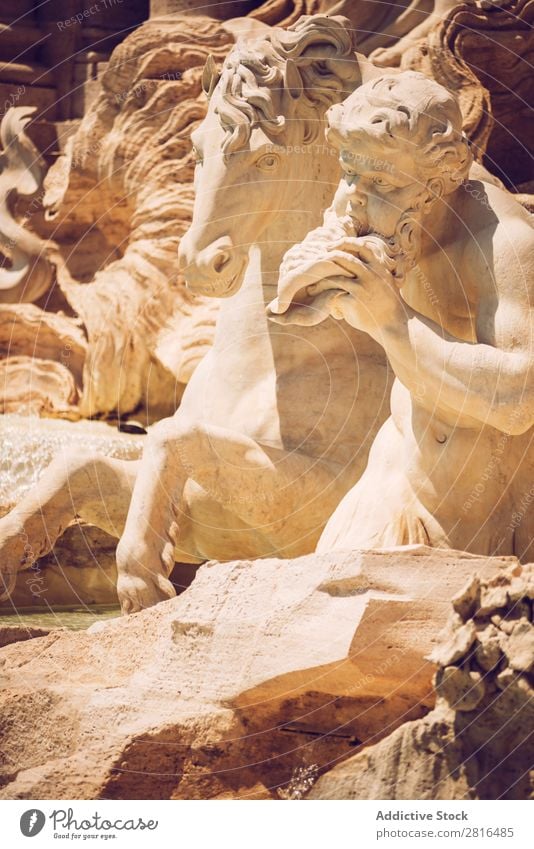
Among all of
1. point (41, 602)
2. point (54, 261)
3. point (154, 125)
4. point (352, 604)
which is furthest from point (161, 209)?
point (352, 604)

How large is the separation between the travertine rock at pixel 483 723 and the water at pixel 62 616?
130 inches

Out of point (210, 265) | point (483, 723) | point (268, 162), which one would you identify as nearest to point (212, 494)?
point (210, 265)

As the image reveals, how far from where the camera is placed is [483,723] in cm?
434

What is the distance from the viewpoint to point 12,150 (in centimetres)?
1084

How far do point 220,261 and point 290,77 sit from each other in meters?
0.74

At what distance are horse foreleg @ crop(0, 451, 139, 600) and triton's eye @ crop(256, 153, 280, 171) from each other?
1.19 meters

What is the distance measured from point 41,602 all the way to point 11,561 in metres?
2.53

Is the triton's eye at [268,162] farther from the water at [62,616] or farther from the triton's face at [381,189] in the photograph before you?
the water at [62,616]

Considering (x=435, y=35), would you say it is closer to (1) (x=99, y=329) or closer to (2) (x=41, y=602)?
(1) (x=99, y=329)

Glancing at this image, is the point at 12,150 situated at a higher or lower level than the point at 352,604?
lower

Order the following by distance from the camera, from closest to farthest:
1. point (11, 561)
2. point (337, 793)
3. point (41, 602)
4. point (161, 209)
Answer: point (337, 793) → point (11, 561) → point (41, 602) → point (161, 209)

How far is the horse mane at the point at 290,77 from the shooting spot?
629 cm

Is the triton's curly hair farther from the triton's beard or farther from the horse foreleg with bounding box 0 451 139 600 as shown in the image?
the horse foreleg with bounding box 0 451 139 600

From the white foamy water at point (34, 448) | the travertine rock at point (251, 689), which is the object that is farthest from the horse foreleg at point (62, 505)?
the white foamy water at point (34, 448)
